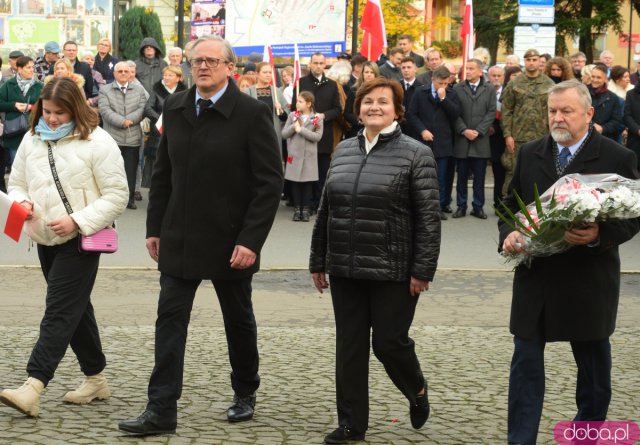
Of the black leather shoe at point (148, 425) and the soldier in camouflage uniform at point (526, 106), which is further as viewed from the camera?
the soldier in camouflage uniform at point (526, 106)

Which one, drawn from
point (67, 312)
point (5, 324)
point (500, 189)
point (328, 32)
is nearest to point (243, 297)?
point (67, 312)

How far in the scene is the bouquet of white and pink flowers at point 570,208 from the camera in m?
5.73

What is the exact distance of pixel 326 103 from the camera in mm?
17094

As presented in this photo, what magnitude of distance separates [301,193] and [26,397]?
987cm

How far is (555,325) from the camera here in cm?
604

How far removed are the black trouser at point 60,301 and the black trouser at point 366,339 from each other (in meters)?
1.45

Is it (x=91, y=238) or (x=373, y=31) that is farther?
(x=373, y=31)

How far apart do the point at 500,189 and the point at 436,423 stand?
10810 mm

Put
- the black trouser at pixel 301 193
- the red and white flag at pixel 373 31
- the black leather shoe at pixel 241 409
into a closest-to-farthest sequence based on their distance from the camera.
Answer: the black leather shoe at pixel 241 409 → the black trouser at pixel 301 193 → the red and white flag at pixel 373 31

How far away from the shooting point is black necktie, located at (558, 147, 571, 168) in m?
6.14

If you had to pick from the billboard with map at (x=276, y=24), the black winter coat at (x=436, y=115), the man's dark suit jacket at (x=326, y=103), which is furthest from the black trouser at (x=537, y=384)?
the billboard with map at (x=276, y=24)

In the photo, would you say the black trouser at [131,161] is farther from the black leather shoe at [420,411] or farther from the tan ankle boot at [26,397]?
the black leather shoe at [420,411]

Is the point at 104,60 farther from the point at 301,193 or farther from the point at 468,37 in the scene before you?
the point at 301,193

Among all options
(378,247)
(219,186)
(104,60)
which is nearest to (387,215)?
(378,247)
